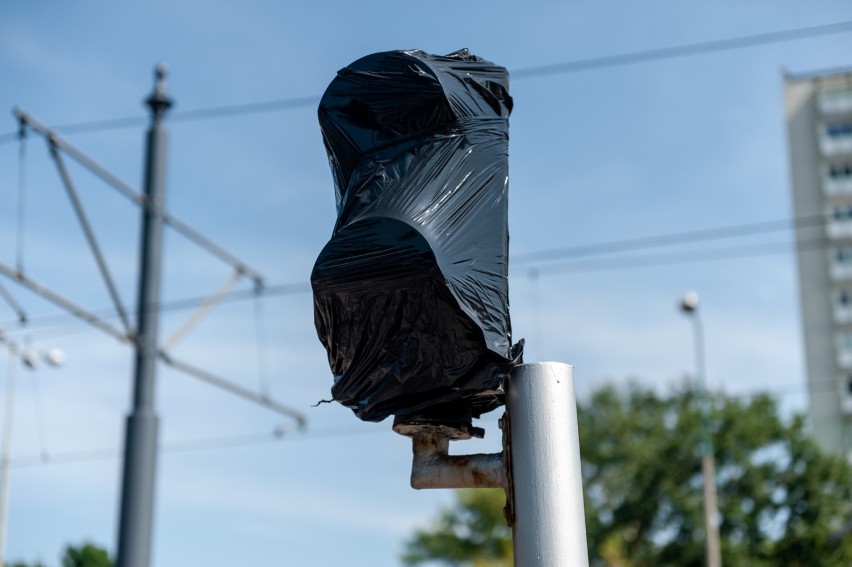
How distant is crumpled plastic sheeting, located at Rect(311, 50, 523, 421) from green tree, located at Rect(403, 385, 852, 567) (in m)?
30.6

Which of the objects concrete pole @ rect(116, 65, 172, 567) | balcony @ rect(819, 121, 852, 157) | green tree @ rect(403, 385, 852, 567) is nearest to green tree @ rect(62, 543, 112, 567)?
green tree @ rect(403, 385, 852, 567)

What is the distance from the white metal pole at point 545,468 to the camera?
7.36 feet

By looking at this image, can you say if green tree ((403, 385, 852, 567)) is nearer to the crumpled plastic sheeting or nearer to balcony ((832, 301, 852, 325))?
balcony ((832, 301, 852, 325))

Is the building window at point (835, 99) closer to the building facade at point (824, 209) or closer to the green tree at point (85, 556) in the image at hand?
the building facade at point (824, 209)

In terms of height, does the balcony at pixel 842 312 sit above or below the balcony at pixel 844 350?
above

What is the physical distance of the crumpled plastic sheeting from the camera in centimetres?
228

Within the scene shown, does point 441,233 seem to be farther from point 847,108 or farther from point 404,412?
point 847,108

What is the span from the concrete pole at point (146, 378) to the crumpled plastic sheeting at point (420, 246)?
23.3ft

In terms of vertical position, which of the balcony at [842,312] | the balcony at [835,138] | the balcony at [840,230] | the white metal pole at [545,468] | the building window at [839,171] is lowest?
the white metal pole at [545,468]

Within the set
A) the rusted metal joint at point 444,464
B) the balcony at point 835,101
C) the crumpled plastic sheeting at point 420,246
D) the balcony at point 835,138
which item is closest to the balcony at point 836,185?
the balcony at point 835,138

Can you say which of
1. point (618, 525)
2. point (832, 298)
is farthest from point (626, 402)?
point (832, 298)

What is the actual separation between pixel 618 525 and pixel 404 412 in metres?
34.5

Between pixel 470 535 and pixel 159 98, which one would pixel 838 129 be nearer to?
pixel 470 535

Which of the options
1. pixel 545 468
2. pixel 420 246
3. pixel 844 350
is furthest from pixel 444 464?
pixel 844 350
